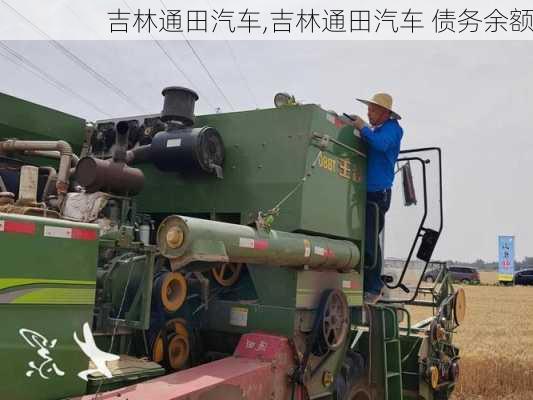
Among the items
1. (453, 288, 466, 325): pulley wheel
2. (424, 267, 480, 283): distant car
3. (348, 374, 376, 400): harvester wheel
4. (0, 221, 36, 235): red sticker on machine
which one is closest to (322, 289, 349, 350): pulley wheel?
(348, 374, 376, 400): harvester wheel

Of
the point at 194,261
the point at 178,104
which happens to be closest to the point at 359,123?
the point at 178,104

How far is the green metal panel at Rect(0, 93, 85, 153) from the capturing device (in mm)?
4715

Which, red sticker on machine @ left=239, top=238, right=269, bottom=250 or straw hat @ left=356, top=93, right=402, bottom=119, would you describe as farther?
straw hat @ left=356, top=93, right=402, bottom=119

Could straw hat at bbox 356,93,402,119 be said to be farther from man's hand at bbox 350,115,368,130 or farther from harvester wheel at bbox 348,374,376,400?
harvester wheel at bbox 348,374,376,400

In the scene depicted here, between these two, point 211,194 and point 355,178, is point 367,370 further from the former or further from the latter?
point 211,194

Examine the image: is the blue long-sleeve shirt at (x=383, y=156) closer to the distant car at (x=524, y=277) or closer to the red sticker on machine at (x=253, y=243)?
the red sticker on machine at (x=253, y=243)

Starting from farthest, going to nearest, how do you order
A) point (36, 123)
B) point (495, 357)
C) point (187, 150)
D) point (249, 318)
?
point (495, 357) → point (36, 123) → point (187, 150) → point (249, 318)

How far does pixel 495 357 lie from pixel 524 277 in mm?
37464

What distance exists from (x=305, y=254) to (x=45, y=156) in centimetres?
211

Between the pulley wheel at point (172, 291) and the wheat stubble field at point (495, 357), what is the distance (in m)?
5.41

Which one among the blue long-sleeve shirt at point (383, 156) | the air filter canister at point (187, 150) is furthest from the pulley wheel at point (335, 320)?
the air filter canister at point (187, 150)

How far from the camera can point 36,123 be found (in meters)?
4.91

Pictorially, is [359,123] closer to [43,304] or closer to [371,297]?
[371,297]

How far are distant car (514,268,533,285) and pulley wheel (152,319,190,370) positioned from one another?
44633 millimetres
